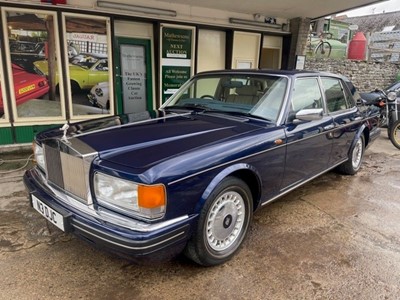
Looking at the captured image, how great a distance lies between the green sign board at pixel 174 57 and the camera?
667 cm

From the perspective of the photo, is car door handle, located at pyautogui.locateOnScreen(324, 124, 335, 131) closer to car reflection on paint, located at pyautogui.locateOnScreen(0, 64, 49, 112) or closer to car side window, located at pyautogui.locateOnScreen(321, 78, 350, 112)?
car side window, located at pyautogui.locateOnScreen(321, 78, 350, 112)

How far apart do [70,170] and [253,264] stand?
1.63 metres

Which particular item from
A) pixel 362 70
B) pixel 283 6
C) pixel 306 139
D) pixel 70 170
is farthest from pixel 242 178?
pixel 362 70

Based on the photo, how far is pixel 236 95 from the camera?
335 cm

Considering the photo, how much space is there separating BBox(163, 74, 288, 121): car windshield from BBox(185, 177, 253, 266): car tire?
2.80ft

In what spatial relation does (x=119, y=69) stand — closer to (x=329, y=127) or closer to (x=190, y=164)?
(x=329, y=127)

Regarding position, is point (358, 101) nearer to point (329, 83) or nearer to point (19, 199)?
point (329, 83)

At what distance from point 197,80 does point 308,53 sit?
10065 mm

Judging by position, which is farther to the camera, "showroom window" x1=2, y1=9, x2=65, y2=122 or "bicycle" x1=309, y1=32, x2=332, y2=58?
"bicycle" x1=309, y1=32, x2=332, y2=58

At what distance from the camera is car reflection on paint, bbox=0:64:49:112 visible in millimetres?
5380

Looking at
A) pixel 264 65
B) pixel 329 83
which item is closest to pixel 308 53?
pixel 264 65

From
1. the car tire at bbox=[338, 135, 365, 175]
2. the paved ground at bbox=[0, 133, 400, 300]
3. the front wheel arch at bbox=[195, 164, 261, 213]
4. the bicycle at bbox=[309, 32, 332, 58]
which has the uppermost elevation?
the bicycle at bbox=[309, 32, 332, 58]

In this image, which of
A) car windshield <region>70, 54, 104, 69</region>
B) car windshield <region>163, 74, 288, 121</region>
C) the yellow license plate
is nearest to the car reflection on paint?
the yellow license plate

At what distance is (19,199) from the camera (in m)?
3.71
